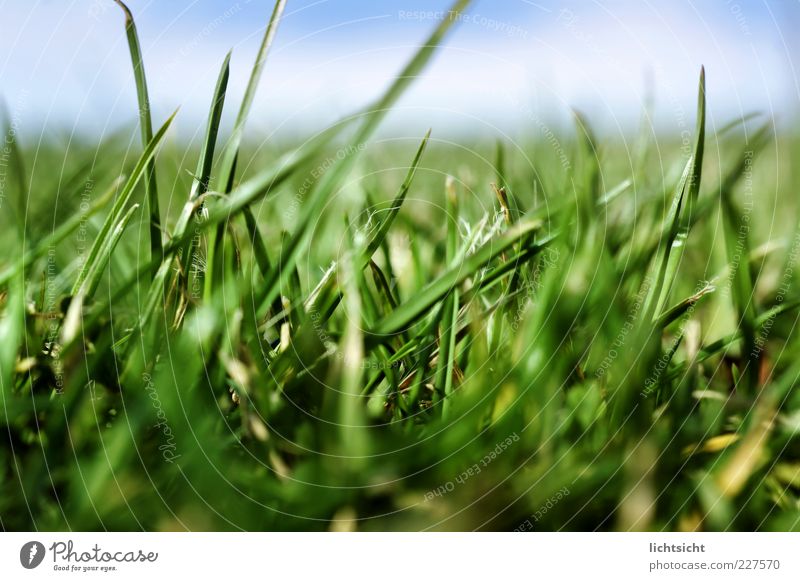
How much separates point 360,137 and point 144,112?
153 millimetres

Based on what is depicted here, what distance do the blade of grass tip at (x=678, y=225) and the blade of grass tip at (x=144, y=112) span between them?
12.6 inches

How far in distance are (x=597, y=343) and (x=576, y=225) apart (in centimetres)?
11

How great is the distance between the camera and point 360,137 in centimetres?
40

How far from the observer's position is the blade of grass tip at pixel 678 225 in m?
0.41

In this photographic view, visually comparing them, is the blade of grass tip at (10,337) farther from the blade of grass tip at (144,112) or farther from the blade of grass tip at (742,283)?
the blade of grass tip at (742,283)

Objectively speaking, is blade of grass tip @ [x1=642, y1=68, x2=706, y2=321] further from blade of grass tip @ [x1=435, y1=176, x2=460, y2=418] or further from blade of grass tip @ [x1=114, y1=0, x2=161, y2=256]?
blade of grass tip @ [x1=114, y1=0, x2=161, y2=256]

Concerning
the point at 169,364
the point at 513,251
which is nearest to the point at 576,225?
the point at 513,251

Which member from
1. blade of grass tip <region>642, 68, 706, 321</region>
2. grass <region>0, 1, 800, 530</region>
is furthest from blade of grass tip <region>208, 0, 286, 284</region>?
blade of grass tip <region>642, 68, 706, 321</region>

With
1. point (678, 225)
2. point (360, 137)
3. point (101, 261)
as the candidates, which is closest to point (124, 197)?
point (101, 261)

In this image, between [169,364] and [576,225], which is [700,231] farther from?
[169,364]

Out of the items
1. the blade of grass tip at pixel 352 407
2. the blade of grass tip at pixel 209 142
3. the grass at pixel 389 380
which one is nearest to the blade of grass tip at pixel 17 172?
the grass at pixel 389 380

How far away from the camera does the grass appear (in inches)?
12.6
